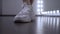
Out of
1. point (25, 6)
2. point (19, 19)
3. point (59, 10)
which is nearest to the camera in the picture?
point (19, 19)

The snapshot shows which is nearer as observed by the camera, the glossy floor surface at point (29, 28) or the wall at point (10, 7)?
the glossy floor surface at point (29, 28)

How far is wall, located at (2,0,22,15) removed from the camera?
9.48 feet

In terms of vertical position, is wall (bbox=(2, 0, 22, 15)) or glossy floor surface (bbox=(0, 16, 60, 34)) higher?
wall (bbox=(2, 0, 22, 15))

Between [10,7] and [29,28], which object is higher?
[10,7]

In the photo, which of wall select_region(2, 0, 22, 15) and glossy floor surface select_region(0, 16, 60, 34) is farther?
wall select_region(2, 0, 22, 15)

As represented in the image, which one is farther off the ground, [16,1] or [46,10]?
[16,1]

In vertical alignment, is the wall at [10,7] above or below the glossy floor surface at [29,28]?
above

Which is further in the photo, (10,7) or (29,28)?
(10,7)

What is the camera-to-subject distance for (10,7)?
9.71 ft

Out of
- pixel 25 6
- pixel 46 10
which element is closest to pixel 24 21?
pixel 25 6

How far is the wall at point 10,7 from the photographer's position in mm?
2891

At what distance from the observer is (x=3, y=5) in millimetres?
3000

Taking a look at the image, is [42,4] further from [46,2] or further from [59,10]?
[59,10]

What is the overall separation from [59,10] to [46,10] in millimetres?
294
